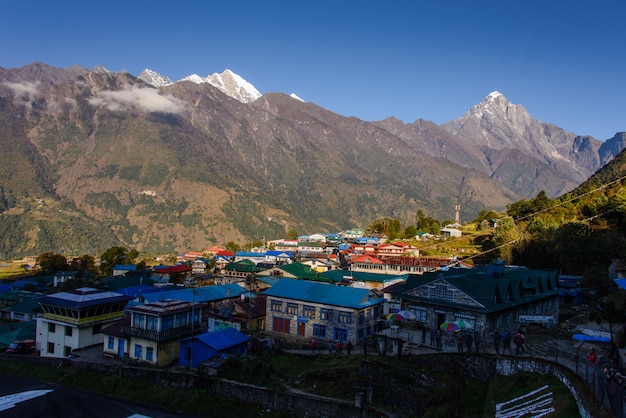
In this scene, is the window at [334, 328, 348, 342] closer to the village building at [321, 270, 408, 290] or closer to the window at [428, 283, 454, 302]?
the window at [428, 283, 454, 302]

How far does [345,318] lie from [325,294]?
288cm

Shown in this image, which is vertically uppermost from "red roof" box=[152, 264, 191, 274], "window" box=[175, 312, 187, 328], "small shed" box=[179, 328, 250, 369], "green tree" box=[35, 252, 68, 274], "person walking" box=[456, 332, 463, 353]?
"person walking" box=[456, 332, 463, 353]

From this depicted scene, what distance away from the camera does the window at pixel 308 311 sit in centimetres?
→ 3938

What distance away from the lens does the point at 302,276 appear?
65.1 meters

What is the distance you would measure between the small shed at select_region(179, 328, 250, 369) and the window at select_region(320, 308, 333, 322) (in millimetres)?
6439

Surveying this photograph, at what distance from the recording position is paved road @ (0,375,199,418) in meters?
28.9

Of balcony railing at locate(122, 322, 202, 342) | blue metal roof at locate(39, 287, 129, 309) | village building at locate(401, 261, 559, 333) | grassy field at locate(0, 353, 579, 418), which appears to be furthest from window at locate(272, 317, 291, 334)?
blue metal roof at locate(39, 287, 129, 309)

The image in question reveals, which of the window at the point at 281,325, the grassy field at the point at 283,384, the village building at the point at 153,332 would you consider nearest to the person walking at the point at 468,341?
the grassy field at the point at 283,384

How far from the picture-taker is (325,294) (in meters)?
39.8

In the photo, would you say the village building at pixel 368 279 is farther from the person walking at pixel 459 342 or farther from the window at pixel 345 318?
the person walking at pixel 459 342

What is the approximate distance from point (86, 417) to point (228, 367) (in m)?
8.50

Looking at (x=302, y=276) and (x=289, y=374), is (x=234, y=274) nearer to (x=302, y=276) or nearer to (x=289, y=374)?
(x=302, y=276)

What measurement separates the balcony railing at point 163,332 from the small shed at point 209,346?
1.16m

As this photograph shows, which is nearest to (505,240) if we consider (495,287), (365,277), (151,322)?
(365,277)
